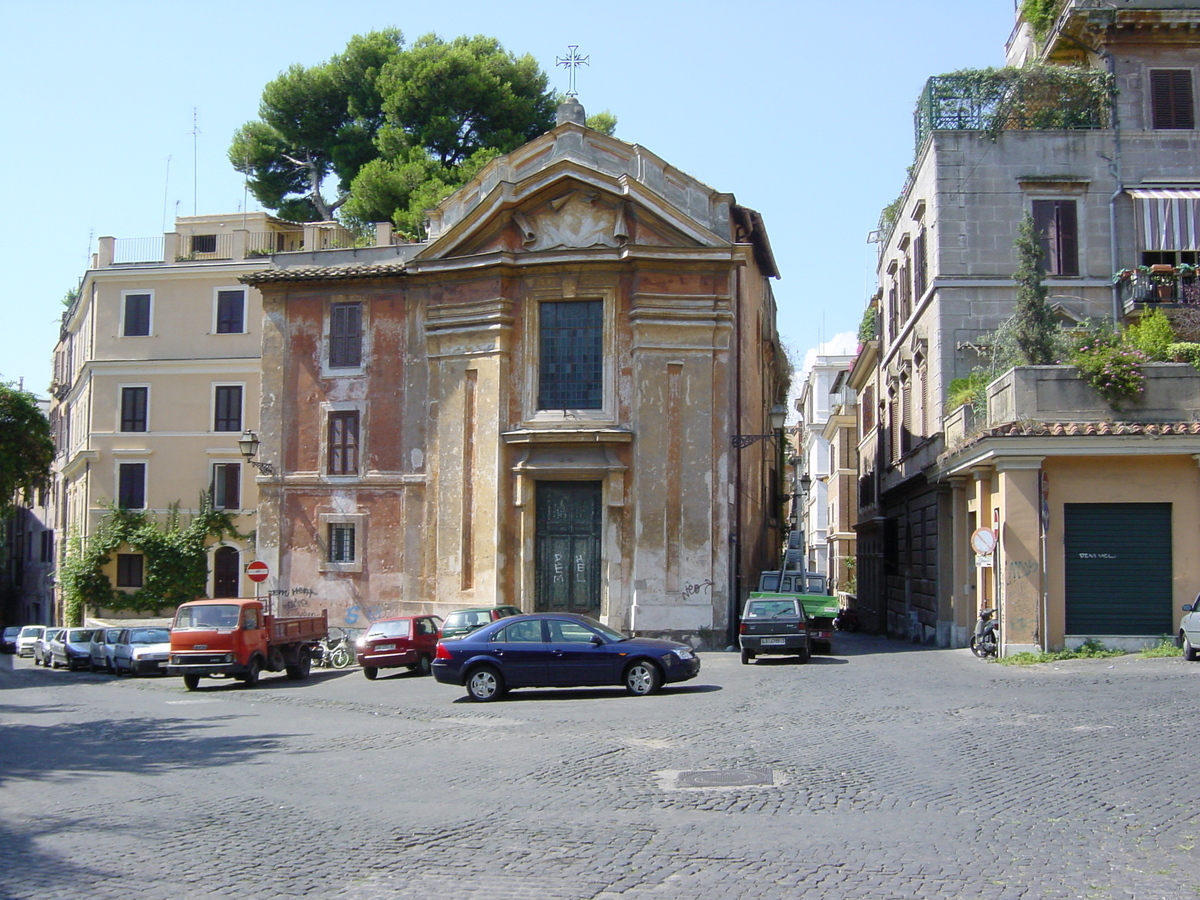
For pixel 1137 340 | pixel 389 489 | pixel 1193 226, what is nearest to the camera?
pixel 1137 340

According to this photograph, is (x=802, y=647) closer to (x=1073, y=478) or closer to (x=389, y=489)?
(x=1073, y=478)

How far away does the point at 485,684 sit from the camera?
19078 millimetres

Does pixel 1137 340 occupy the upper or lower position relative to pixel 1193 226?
lower

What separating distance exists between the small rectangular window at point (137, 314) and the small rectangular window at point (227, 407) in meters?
3.83

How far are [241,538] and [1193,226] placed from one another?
3087 cm

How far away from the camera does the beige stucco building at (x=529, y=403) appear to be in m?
28.5

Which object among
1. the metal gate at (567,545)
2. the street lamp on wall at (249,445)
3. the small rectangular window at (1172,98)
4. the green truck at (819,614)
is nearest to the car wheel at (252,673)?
the street lamp on wall at (249,445)

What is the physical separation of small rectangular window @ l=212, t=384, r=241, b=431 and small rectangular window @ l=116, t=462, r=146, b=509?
10.4 ft

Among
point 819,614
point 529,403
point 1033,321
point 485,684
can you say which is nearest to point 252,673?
point 485,684

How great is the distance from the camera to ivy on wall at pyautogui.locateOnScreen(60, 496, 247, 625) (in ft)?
136

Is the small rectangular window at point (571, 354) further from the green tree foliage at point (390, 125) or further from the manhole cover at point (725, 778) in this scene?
the manhole cover at point (725, 778)

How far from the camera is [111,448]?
42719 millimetres

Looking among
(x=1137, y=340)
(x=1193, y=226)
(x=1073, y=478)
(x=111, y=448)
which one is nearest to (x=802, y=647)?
(x=1073, y=478)

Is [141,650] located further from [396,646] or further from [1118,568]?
[1118,568]
